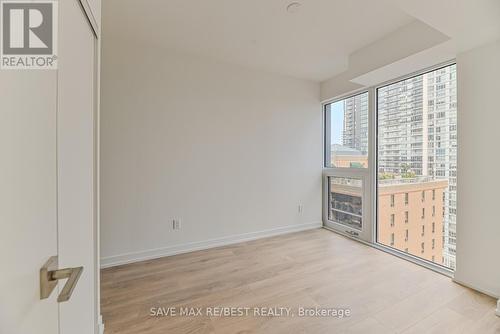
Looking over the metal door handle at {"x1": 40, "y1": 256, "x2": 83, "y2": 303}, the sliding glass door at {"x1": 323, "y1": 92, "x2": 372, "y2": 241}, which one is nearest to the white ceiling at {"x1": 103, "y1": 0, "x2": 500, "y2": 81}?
the sliding glass door at {"x1": 323, "y1": 92, "x2": 372, "y2": 241}

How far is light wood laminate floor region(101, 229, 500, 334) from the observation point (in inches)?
62.2

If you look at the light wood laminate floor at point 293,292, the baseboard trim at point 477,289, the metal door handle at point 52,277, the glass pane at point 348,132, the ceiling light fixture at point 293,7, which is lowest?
the light wood laminate floor at point 293,292

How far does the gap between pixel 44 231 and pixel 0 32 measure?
56 cm

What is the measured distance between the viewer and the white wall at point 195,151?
8.29 ft

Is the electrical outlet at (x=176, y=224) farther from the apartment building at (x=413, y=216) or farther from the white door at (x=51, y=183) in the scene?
the apartment building at (x=413, y=216)

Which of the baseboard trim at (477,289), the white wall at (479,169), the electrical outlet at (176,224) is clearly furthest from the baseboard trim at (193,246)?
the white wall at (479,169)

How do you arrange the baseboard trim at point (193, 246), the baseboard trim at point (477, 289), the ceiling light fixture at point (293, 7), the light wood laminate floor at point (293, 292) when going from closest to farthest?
the light wood laminate floor at point (293, 292)
the baseboard trim at point (477, 289)
the ceiling light fixture at point (293, 7)
the baseboard trim at point (193, 246)

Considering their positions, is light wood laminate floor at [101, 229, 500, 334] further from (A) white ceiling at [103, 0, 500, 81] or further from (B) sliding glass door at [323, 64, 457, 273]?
(A) white ceiling at [103, 0, 500, 81]

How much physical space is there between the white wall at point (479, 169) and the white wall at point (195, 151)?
6.69ft

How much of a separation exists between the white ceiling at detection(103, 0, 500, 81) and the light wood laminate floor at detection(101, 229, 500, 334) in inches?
90.3

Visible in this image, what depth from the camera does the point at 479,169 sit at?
1.96 metres

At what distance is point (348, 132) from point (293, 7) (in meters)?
2.22

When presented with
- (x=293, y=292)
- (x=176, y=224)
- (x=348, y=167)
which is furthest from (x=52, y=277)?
(x=348, y=167)

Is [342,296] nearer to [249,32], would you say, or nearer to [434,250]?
[434,250]
